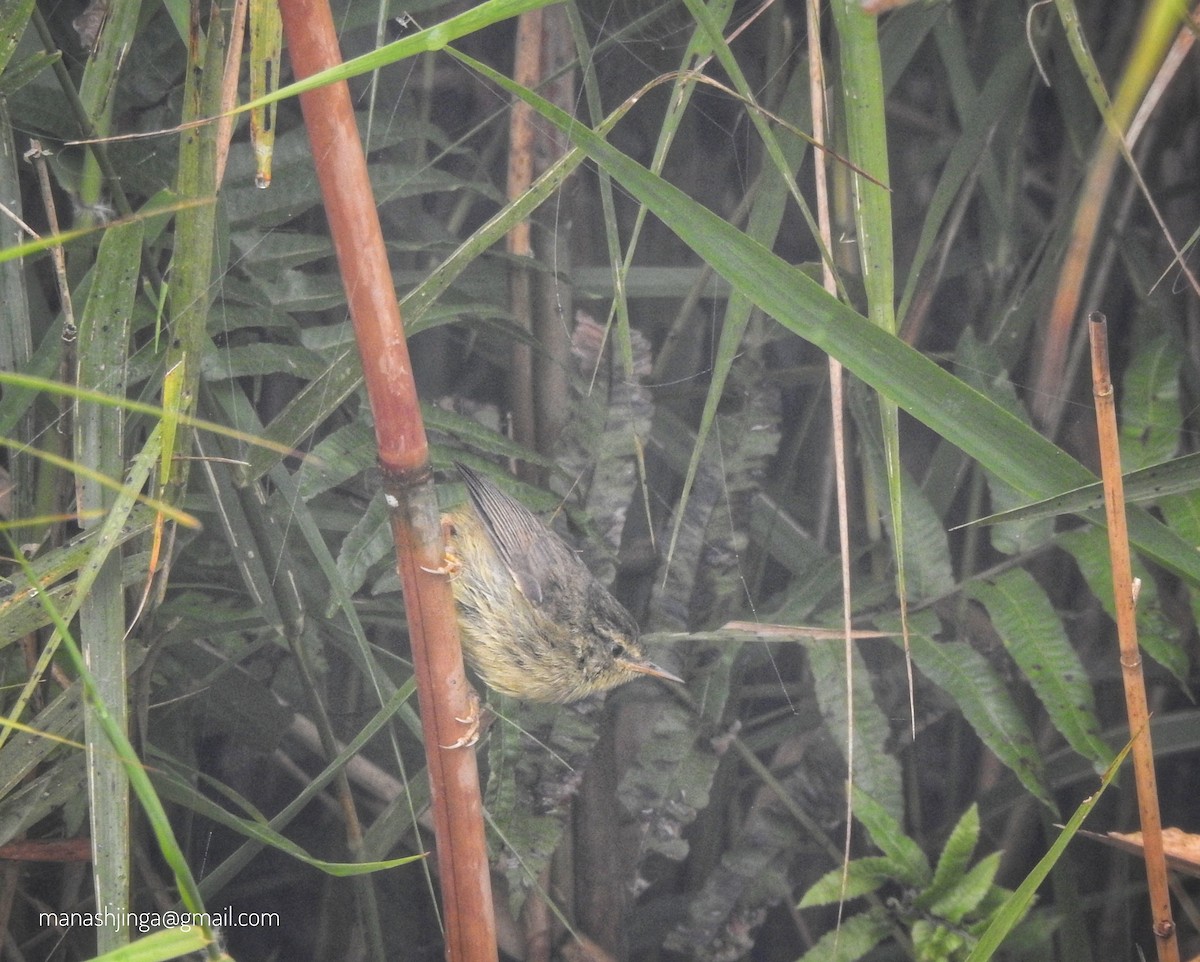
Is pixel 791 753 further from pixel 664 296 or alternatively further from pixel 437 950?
pixel 664 296

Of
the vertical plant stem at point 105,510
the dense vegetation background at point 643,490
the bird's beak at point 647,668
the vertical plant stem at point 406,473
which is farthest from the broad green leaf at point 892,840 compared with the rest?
the vertical plant stem at point 105,510

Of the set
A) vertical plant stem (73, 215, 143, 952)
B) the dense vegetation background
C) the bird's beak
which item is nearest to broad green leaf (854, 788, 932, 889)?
the dense vegetation background

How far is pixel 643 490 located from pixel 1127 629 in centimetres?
66

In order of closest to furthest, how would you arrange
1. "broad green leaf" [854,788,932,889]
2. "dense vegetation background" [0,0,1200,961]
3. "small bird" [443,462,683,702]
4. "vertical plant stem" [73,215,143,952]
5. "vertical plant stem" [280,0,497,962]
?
"vertical plant stem" [280,0,497,962]
"vertical plant stem" [73,215,143,952]
"dense vegetation background" [0,0,1200,961]
"broad green leaf" [854,788,932,889]
"small bird" [443,462,683,702]

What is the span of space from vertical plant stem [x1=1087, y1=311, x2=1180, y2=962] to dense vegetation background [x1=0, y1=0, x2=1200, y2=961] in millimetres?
125

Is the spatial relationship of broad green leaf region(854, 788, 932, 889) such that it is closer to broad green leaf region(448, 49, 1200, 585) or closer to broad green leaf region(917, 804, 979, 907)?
broad green leaf region(917, 804, 979, 907)

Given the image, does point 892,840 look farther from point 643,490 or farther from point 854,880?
point 643,490

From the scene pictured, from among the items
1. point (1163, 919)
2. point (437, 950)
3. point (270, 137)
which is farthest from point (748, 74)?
point (437, 950)

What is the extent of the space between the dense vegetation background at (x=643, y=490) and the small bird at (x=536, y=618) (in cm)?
6

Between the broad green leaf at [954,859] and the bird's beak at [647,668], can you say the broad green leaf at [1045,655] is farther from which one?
the bird's beak at [647,668]

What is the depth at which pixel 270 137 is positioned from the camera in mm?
930

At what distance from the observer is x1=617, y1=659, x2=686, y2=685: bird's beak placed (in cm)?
147

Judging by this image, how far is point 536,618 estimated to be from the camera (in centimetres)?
154

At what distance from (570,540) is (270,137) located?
0.80m
